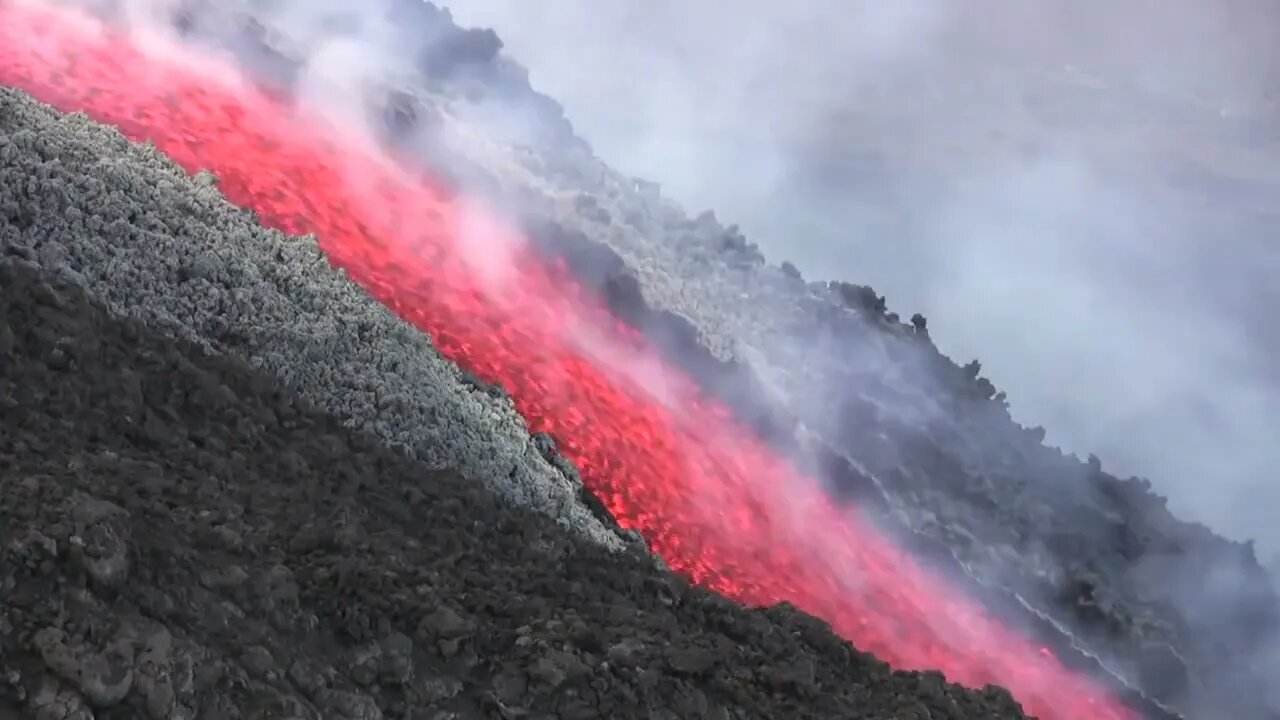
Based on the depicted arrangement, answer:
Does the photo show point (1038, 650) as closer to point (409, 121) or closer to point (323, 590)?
point (409, 121)

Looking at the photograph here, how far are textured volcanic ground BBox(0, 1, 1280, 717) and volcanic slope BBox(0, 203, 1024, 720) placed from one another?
0.07 m

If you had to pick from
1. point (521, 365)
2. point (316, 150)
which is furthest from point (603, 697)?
point (316, 150)

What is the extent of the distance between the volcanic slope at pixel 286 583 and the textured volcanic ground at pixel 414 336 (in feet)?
0.23

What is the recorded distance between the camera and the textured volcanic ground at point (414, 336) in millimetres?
5418

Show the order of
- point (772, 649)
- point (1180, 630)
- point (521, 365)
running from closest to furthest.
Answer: point (772, 649) → point (521, 365) → point (1180, 630)

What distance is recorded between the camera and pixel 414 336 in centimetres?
630

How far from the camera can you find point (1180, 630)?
10984 mm

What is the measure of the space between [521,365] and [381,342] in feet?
3.99

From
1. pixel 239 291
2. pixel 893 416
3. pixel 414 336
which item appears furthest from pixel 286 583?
pixel 893 416

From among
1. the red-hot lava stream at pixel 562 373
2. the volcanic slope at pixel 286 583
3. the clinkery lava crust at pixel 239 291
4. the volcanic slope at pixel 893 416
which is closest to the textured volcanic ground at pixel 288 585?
the volcanic slope at pixel 286 583

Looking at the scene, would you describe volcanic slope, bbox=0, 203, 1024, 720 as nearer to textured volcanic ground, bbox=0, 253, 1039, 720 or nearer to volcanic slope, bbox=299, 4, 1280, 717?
textured volcanic ground, bbox=0, 253, 1039, 720

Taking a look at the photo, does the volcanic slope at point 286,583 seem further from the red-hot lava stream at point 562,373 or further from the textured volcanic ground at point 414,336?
the red-hot lava stream at point 562,373

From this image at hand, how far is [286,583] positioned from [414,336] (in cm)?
295

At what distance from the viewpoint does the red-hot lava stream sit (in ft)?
22.4
